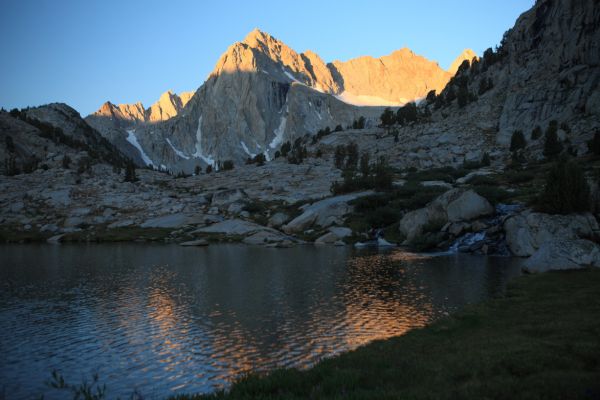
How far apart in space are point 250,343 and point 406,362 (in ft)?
30.0

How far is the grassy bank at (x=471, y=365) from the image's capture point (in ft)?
36.7

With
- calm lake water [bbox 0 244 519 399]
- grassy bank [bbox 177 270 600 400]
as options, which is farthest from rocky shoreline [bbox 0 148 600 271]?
grassy bank [bbox 177 270 600 400]

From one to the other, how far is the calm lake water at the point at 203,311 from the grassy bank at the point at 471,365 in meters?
3.74

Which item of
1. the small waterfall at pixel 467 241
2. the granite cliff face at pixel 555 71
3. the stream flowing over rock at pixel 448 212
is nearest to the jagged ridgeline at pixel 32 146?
the stream flowing over rock at pixel 448 212

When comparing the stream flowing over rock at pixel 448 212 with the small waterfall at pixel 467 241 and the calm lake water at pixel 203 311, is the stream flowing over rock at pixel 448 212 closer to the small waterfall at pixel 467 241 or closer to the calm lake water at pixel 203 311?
the small waterfall at pixel 467 241

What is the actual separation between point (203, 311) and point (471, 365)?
19.7m

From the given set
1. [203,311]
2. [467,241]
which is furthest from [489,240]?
[203,311]

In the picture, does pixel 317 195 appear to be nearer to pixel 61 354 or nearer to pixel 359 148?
pixel 359 148

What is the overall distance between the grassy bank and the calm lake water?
3739 mm

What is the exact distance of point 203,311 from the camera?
29.3m

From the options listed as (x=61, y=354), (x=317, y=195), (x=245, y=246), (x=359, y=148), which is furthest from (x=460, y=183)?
(x=61, y=354)

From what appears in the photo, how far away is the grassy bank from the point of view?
36.7 feet

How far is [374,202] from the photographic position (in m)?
85.4

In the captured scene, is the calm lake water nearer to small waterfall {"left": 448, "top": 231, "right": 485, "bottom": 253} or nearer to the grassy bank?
the grassy bank
